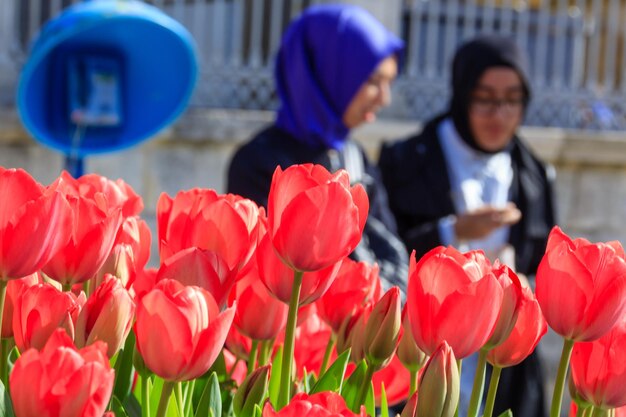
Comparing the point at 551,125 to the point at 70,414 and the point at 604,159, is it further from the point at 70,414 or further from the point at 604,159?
the point at 70,414

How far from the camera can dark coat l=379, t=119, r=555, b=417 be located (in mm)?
3529

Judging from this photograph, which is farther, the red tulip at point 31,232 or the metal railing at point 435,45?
the metal railing at point 435,45

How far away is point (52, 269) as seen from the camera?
833 millimetres

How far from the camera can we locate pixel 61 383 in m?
0.62

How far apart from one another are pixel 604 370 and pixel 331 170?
2.07 m

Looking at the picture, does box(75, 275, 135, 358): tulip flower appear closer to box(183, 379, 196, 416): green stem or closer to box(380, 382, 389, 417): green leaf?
box(183, 379, 196, 416): green stem

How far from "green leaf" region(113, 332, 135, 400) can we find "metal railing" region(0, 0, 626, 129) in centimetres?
463

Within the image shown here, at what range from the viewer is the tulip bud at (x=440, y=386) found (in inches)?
29.2

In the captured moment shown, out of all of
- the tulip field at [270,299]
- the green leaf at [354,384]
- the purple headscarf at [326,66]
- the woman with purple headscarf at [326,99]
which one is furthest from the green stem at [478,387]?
the purple headscarf at [326,66]

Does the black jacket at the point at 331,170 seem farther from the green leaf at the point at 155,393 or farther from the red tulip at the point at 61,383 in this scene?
the red tulip at the point at 61,383

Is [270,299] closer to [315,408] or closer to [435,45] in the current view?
[315,408]

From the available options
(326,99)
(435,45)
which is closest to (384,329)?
(326,99)

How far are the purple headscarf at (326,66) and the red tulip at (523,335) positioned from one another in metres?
2.07

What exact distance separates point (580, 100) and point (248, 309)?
19.6 feet
